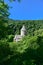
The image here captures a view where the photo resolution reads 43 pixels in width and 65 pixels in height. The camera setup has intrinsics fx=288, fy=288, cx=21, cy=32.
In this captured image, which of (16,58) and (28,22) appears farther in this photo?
(28,22)

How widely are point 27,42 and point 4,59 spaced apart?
9.41 feet

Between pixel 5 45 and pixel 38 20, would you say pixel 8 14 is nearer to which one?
pixel 5 45

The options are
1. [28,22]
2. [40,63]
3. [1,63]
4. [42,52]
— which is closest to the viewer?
[1,63]

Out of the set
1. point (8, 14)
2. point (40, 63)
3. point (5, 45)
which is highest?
point (8, 14)

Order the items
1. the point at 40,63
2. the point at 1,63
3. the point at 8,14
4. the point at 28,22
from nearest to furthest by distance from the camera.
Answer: the point at 1,63
the point at 40,63
the point at 8,14
the point at 28,22

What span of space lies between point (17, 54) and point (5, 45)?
2.63 feet

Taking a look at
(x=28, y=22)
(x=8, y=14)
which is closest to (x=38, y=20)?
(x=28, y=22)

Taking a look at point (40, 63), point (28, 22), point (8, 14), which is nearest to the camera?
point (40, 63)

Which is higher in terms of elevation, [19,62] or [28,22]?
[28,22]

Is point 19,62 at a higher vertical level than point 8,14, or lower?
lower

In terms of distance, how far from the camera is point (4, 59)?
12352mm

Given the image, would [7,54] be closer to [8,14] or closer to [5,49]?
[5,49]

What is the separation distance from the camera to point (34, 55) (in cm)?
1366

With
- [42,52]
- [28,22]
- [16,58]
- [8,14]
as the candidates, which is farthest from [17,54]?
[28,22]
